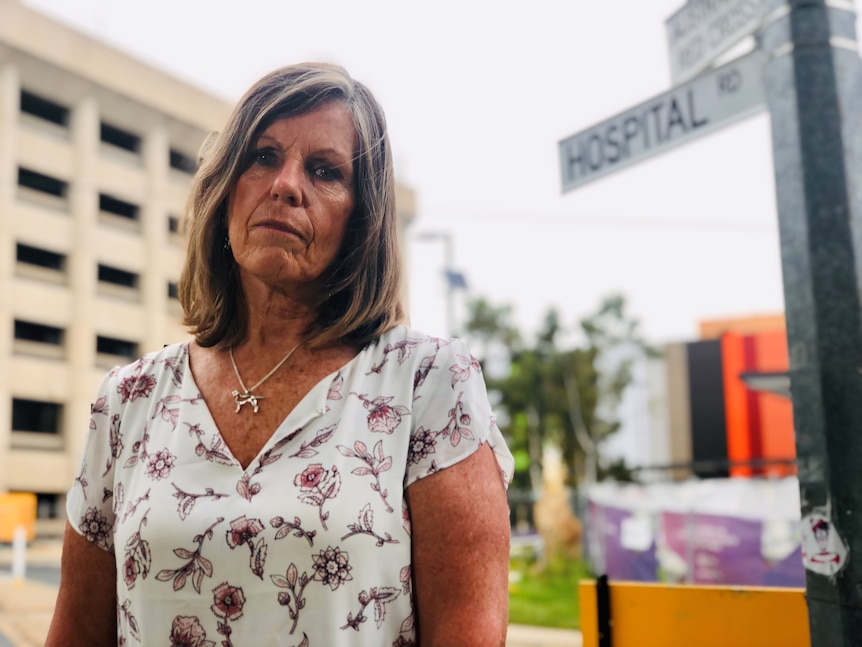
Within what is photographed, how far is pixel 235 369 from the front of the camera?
1.54 m

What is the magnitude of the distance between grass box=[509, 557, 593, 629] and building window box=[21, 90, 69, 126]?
659 centimetres

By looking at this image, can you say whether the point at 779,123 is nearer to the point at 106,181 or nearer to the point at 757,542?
the point at 106,181

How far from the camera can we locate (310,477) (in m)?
1.32

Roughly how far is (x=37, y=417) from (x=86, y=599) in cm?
641

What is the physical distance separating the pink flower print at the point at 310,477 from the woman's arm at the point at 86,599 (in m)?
0.42

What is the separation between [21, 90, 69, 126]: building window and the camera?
24.5 feet

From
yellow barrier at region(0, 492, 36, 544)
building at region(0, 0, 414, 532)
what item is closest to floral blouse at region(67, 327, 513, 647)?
building at region(0, 0, 414, 532)

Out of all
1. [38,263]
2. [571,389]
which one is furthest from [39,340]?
[571,389]

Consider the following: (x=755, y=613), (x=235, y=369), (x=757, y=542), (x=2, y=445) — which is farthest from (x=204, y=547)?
(x=757, y=542)

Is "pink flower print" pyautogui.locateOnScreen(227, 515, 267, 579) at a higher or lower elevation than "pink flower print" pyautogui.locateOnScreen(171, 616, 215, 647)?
higher

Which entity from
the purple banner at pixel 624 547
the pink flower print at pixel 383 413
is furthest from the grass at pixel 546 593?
the pink flower print at pixel 383 413

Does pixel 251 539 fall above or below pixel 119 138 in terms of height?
below

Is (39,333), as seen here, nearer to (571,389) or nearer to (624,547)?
(624,547)

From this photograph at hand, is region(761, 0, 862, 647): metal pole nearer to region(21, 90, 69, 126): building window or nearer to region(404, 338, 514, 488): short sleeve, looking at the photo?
region(404, 338, 514, 488): short sleeve
